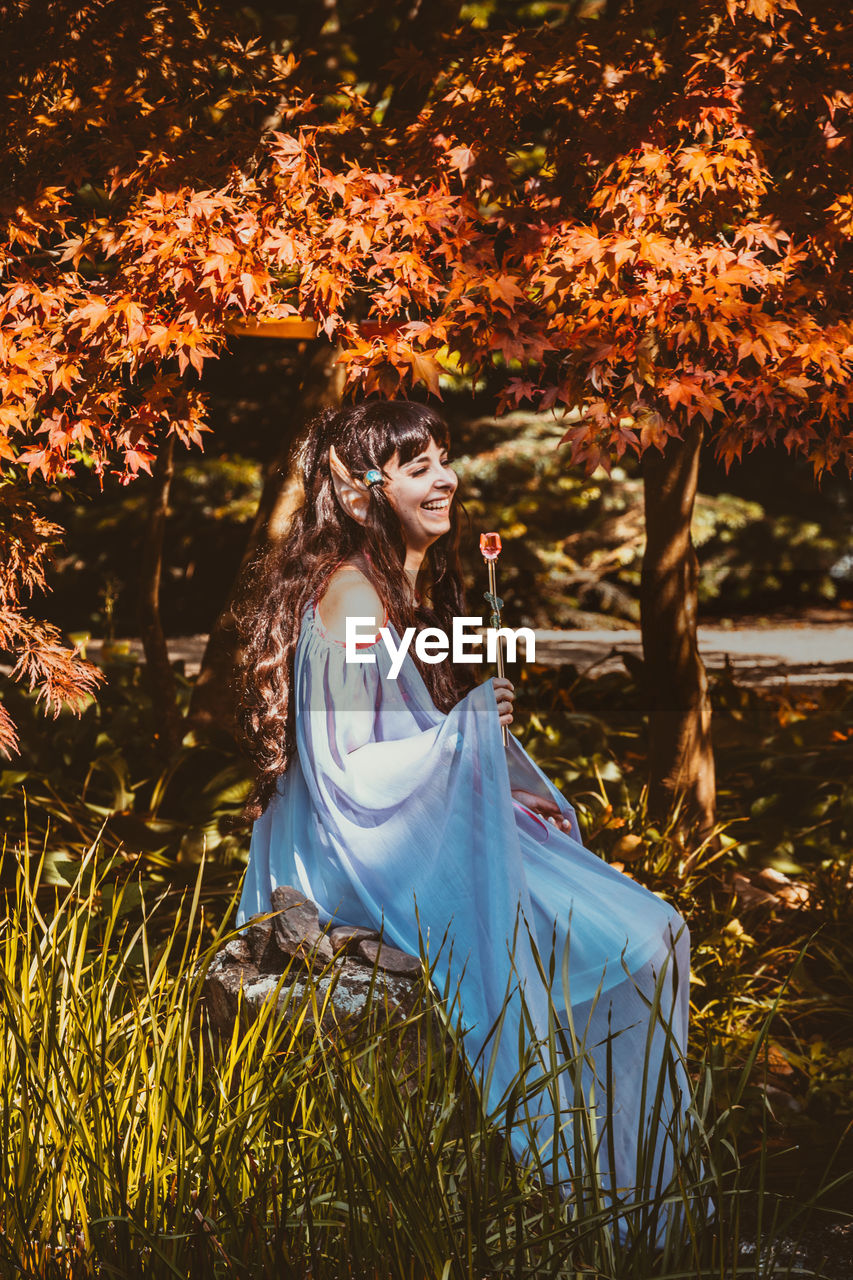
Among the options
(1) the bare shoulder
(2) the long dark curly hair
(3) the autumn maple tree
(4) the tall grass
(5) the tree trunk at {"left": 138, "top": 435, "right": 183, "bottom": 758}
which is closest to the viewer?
(4) the tall grass

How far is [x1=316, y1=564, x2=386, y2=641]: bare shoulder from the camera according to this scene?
239cm

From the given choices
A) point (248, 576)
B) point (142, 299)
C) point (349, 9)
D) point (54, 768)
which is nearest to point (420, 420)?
point (248, 576)

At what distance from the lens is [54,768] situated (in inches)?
175

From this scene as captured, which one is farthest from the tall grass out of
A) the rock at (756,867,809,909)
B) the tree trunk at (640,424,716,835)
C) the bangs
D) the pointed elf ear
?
the tree trunk at (640,424,716,835)

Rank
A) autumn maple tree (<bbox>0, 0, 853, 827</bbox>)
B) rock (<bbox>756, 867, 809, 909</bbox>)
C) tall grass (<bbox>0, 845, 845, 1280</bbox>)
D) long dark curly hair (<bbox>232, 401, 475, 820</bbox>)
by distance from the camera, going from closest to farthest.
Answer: tall grass (<bbox>0, 845, 845, 1280</bbox>)
long dark curly hair (<bbox>232, 401, 475, 820</bbox>)
autumn maple tree (<bbox>0, 0, 853, 827</bbox>)
rock (<bbox>756, 867, 809, 909</bbox>)

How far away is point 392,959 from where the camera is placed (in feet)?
7.79

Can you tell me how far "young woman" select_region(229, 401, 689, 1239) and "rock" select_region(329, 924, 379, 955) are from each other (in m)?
0.03

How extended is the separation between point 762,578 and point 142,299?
5.24 meters

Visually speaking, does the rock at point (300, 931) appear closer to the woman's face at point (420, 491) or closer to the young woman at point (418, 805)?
the young woman at point (418, 805)

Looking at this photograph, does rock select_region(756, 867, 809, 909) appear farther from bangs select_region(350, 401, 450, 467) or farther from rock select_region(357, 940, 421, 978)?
bangs select_region(350, 401, 450, 467)

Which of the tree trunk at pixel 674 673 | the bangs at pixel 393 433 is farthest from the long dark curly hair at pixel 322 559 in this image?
the tree trunk at pixel 674 673

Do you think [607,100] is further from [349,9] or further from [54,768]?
[54,768]

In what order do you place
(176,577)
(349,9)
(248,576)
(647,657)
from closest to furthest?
(248,576) → (647,657) → (349,9) → (176,577)

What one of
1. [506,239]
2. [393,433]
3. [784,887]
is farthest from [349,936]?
[784,887]
